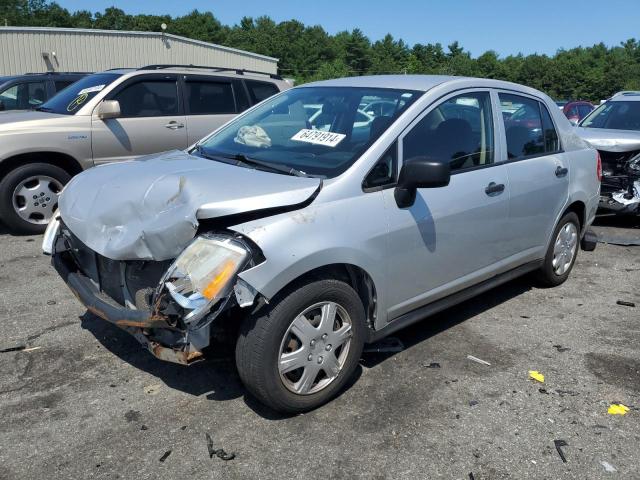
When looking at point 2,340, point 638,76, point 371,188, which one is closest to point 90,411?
point 2,340

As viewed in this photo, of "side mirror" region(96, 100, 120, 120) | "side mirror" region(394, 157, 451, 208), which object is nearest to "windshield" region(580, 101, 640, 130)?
"side mirror" region(394, 157, 451, 208)

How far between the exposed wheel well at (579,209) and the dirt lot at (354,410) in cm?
111

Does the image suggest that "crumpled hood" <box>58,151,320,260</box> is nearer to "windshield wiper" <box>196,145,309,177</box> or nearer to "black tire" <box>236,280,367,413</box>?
"windshield wiper" <box>196,145,309,177</box>

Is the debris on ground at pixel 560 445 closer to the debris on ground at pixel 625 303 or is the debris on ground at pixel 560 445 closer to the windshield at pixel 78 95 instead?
the debris on ground at pixel 625 303

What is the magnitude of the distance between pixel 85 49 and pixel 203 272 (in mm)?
31850

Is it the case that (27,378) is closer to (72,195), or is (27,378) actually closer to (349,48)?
(72,195)

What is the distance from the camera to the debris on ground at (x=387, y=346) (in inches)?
160

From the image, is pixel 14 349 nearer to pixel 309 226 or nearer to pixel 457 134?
pixel 309 226

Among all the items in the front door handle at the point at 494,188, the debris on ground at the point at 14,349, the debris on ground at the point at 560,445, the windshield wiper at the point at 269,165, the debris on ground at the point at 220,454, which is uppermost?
the windshield wiper at the point at 269,165

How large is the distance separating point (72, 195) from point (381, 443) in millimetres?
2384

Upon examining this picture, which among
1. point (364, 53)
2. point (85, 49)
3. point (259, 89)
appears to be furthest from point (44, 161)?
point (364, 53)

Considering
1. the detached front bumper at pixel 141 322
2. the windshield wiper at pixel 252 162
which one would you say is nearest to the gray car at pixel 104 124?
the windshield wiper at pixel 252 162

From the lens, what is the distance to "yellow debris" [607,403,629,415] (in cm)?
345

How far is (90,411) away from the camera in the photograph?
3.30 metres
